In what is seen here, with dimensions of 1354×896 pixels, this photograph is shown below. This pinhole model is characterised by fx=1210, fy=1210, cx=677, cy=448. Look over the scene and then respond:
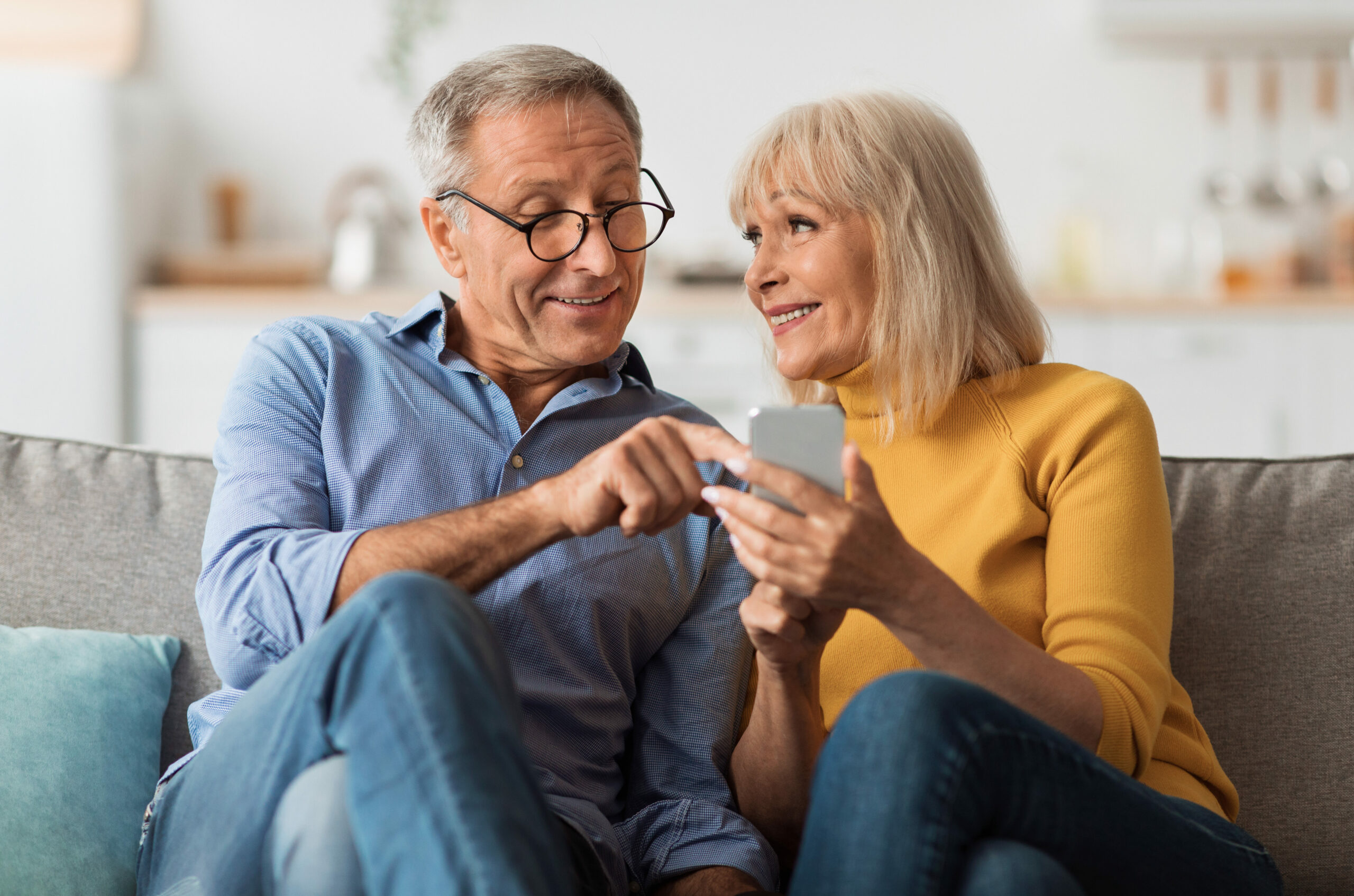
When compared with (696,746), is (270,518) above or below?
above

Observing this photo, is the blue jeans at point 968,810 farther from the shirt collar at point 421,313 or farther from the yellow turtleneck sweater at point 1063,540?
the shirt collar at point 421,313

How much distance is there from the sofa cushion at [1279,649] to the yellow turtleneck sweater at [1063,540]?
3.8 inches

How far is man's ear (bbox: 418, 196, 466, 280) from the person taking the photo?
1.56 meters

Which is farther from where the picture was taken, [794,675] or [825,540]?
[794,675]

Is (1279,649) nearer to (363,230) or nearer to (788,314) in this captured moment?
(788,314)

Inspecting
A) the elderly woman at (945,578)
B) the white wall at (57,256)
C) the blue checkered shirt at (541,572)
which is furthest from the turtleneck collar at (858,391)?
the white wall at (57,256)

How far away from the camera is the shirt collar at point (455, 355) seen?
4.95 feet

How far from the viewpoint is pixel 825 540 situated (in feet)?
3.48

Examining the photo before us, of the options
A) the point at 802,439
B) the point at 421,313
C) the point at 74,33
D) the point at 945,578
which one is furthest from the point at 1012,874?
the point at 74,33

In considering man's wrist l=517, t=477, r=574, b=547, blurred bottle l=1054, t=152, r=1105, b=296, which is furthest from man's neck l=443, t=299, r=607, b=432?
blurred bottle l=1054, t=152, r=1105, b=296

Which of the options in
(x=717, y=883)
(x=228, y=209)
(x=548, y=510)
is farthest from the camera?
(x=228, y=209)

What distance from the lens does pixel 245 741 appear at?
1.01 metres

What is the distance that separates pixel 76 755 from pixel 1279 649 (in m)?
1.43

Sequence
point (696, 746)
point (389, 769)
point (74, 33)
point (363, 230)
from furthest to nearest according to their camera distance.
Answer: point (363, 230), point (74, 33), point (696, 746), point (389, 769)
